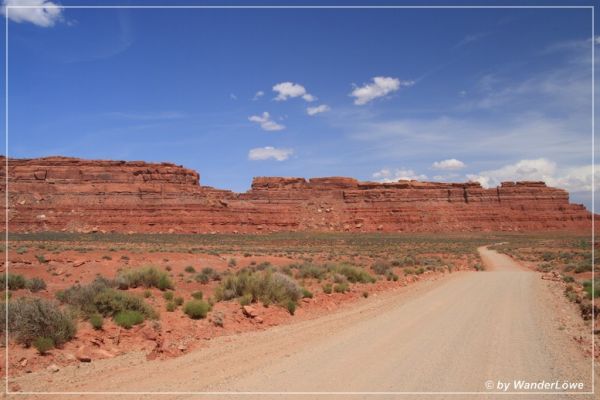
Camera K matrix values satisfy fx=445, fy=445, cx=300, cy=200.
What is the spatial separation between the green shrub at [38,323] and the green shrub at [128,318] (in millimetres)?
1188

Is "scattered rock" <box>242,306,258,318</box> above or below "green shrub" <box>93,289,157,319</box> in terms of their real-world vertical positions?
below

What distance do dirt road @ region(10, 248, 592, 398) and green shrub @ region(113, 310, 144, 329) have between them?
5.48ft

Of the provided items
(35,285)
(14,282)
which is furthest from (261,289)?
(14,282)

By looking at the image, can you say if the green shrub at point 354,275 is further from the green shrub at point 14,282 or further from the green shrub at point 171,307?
the green shrub at point 14,282

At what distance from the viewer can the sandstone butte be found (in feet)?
278

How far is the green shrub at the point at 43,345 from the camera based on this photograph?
7.38 meters

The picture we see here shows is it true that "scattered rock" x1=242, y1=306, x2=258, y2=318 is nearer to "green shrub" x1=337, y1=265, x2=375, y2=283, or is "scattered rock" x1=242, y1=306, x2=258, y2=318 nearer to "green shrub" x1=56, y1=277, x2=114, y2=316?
"green shrub" x1=56, y1=277, x2=114, y2=316

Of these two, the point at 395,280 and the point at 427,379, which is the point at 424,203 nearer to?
the point at 395,280

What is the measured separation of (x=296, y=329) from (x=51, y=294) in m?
9.31

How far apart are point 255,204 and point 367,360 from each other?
92.7 m

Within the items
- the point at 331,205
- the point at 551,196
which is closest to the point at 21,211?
the point at 331,205

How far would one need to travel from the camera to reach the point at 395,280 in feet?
69.5

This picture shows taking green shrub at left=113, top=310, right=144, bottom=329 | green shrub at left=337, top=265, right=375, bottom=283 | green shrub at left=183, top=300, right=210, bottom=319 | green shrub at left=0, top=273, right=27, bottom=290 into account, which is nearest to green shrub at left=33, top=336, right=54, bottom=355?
green shrub at left=113, top=310, right=144, bottom=329

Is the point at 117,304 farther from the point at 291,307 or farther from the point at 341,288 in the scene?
the point at 341,288
